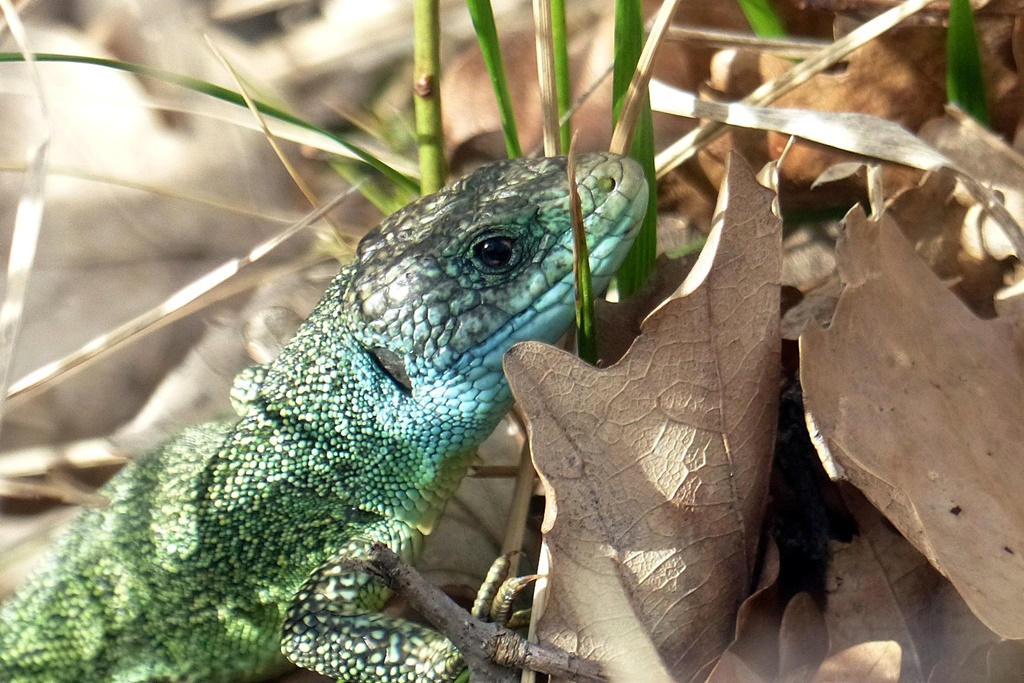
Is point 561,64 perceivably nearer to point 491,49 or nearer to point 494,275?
point 491,49

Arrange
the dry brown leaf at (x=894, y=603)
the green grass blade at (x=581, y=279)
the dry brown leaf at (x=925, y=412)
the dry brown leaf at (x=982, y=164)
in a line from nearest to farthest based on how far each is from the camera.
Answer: the dry brown leaf at (x=925, y=412)
the dry brown leaf at (x=894, y=603)
the green grass blade at (x=581, y=279)
the dry brown leaf at (x=982, y=164)

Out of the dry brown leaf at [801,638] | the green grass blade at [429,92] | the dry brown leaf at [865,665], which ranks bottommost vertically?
the dry brown leaf at [865,665]

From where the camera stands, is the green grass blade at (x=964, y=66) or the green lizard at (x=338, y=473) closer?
the green lizard at (x=338, y=473)

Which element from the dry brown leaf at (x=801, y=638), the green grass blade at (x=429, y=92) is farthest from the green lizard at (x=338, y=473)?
the dry brown leaf at (x=801, y=638)

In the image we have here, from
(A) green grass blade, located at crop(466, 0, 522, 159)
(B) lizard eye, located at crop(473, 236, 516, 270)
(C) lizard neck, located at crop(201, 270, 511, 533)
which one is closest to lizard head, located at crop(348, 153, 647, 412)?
(B) lizard eye, located at crop(473, 236, 516, 270)

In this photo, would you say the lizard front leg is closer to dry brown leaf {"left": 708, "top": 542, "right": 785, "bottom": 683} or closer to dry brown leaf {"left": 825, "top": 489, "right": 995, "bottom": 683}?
dry brown leaf {"left": 708, "top": 542, "right": 785, "bottom": 683}

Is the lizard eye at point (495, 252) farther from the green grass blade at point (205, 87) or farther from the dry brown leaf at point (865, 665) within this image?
the dry brown leaf at point (865, 665)

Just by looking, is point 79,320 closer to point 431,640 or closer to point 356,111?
point 356,111
